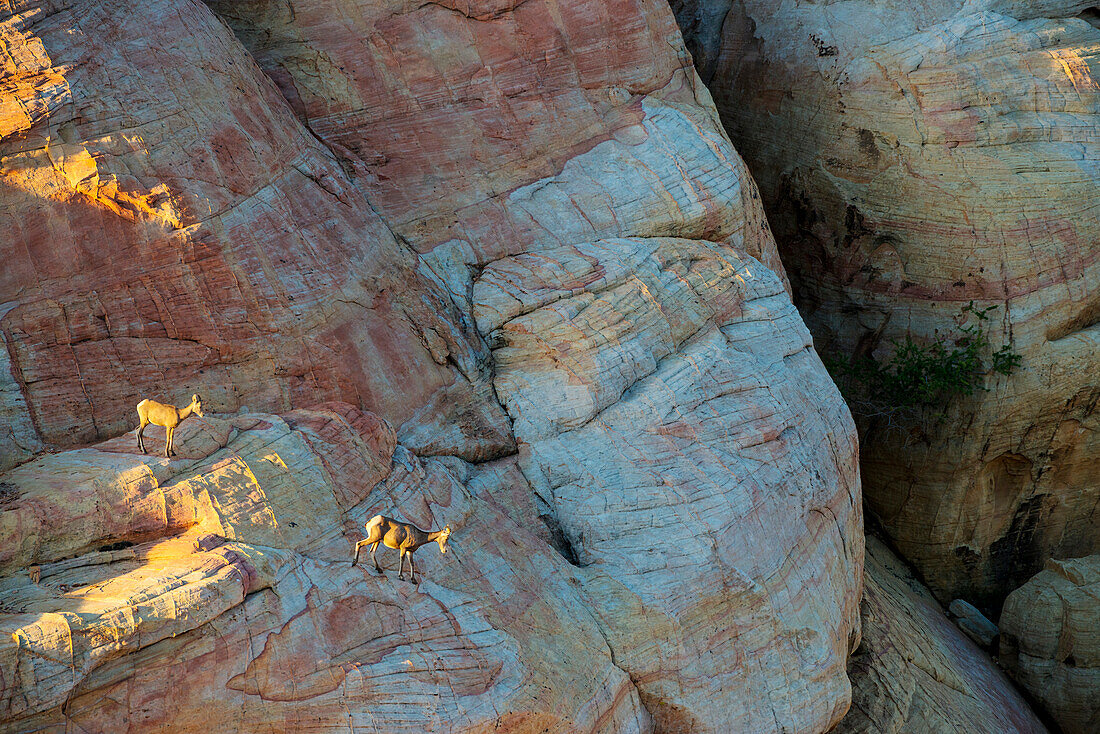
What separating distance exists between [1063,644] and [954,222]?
16.0 ft

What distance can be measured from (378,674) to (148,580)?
1.37m

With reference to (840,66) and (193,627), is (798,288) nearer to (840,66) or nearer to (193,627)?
(840,66)

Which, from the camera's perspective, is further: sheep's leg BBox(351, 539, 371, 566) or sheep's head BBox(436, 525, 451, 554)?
sheep's head BBox(436, 525, 451, 554)

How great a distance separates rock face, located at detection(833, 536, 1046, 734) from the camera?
30.3ft

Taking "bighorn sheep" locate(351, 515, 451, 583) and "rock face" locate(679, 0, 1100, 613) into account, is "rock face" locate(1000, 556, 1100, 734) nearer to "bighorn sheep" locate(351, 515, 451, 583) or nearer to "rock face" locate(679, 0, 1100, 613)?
"rock face" locate(679, 0, 1100, 613)

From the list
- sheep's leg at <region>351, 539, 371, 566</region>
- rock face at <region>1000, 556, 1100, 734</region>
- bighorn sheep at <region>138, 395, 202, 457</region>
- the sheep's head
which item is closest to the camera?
sheep's leg at <region>351, 539, 371, 566</region>

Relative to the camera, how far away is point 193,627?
547 centimetres

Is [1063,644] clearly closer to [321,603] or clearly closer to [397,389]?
[397,389]

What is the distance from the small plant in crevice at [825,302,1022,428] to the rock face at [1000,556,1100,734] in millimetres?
2339

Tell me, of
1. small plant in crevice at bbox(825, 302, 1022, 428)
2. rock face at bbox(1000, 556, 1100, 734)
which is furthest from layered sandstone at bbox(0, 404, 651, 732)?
small plant in crevice at bbox(825, 302, 1022, 428)

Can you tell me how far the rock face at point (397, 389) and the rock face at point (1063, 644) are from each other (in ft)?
11.5

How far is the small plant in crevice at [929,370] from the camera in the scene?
39.0 feet

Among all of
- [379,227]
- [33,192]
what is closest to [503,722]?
[379,227]

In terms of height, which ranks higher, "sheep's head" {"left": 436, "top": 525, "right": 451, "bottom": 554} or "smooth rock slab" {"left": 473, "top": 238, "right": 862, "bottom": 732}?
"sheep's head" {"left": 436, "top": 525, "right": 451, "bottom": 554}
